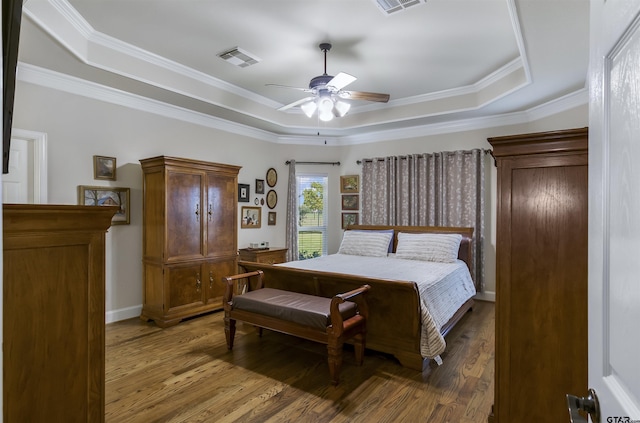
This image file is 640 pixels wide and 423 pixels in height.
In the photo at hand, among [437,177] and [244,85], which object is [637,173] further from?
[437,177]

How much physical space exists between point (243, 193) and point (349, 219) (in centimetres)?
186

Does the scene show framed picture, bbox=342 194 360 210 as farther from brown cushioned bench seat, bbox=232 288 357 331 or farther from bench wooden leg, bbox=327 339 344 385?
bench wooden leg, bbox=327 339 344 385

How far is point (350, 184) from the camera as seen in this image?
607 cm

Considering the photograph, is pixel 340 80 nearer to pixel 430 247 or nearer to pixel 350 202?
pixel 430 247

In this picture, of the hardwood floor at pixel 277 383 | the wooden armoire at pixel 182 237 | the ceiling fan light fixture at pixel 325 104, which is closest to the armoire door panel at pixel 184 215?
the wooden armoire at pixel 182 237

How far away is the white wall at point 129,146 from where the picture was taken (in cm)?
350

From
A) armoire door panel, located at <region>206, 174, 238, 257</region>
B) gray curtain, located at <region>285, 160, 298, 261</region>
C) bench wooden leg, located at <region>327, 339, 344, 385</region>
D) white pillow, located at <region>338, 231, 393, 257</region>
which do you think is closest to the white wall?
gray curtain, located at <region>285, 160, 298, 261</region>

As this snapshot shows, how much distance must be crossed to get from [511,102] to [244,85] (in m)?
3.30

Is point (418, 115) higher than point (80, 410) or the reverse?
higher

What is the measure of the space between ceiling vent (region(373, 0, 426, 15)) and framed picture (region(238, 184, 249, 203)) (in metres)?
3.33

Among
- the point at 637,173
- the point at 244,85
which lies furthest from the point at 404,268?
the point at 637,173

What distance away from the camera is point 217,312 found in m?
4.48

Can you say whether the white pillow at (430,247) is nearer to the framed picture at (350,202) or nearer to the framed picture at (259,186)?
the framed picture at (350,202)

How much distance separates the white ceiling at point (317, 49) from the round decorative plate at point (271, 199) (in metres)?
1.36
